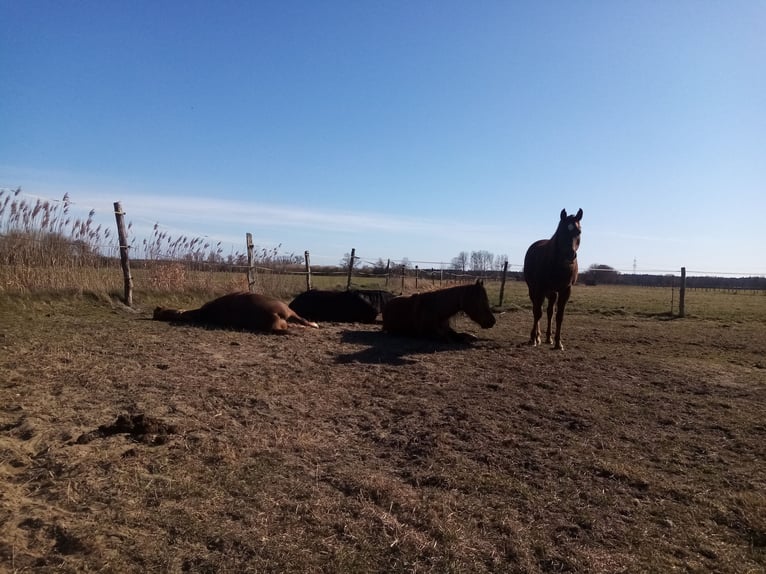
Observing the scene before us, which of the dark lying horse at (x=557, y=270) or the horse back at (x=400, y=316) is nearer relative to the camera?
the dark lying horse at (x=557, y=270)

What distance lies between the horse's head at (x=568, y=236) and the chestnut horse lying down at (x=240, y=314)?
457cm

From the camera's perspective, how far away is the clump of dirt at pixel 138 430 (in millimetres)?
3279

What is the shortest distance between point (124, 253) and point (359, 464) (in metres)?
8.20

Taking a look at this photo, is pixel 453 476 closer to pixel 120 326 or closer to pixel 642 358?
pixel 642 358

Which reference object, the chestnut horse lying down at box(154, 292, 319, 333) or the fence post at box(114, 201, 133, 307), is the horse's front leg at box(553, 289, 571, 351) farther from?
the fence post at box(114, 201, 133, 307)

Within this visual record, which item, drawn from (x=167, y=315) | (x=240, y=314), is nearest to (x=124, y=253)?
(x=167, y=315)

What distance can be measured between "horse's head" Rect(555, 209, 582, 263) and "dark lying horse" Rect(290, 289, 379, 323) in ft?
13.6

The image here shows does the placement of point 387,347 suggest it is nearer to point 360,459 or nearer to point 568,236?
point 568,236

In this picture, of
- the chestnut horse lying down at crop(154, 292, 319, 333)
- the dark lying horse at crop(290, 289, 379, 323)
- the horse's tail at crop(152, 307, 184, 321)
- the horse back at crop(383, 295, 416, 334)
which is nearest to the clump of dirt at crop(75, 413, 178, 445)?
the chestnut horse lying down at crop(154, 292, 319, 333)

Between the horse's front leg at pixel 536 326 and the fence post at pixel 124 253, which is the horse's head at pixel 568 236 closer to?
the horse's front leg at pixel 536 326

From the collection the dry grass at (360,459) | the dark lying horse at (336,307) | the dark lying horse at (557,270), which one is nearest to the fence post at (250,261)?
the dark lying horse at (336,307)

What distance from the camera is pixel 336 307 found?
10.6 meters

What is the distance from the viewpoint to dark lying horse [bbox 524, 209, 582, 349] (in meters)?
7.95

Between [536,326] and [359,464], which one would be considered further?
[536,326]
